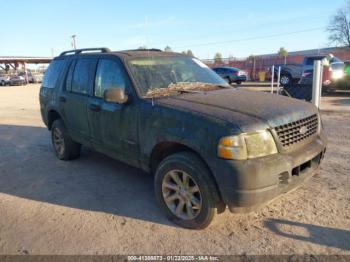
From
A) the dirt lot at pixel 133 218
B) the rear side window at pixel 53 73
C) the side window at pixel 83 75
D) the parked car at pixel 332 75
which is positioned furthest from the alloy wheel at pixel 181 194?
the parked car at pixel 332 75

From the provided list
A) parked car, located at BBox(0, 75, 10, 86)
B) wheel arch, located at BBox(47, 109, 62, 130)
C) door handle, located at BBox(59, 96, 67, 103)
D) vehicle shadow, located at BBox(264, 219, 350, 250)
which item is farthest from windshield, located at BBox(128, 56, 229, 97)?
parked car, located at BBox(0, 75, 10, 86)

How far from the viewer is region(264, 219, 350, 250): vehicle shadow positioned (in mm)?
3250

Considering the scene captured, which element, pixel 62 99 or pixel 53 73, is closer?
pixel 62 99

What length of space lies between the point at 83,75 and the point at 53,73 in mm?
1372

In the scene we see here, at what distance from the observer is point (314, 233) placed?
342 centimetres

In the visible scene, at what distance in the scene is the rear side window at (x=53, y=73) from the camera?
6149mm

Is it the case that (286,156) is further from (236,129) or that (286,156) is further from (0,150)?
(0,150)

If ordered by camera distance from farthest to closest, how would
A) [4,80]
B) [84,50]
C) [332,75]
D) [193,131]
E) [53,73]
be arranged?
[4,80], [332,75], [53,73], [84,50], [193,131]

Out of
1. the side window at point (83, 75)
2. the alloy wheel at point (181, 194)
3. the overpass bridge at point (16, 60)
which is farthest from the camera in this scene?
the overpass bridge at point (16, 60)

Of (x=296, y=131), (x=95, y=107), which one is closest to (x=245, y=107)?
(x=296, y=131)

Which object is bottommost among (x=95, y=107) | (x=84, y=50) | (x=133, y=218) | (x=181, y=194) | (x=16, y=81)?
(x=133, y=218)

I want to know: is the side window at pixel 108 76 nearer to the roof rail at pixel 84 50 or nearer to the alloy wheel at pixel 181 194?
the roof rail at pixel 84 50

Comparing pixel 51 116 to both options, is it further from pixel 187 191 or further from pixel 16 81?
pixel 16 81

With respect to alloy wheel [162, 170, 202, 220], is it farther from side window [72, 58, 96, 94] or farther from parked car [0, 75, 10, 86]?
parked car [0, 75, 10, 86]
